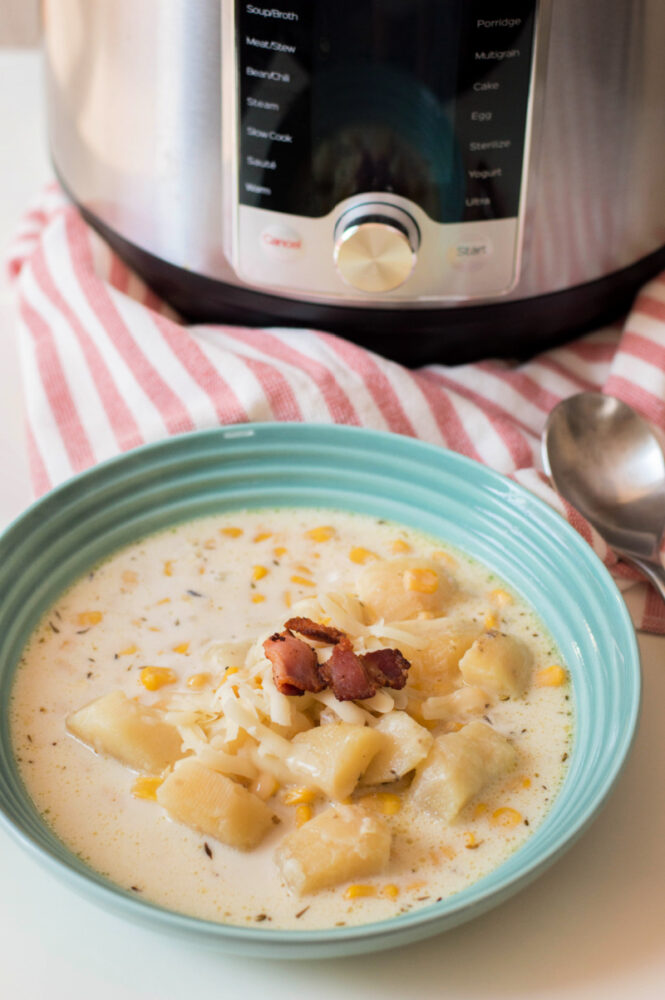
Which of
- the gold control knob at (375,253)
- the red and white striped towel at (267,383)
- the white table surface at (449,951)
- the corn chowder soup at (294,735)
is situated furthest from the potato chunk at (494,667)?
the gold control knob at (375,253)

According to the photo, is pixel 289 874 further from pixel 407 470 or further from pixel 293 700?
pixel 407 470

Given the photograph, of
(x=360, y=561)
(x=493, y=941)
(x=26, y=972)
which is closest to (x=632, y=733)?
(x=493, y=941)

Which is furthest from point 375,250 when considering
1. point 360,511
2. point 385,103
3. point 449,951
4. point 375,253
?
point 449,951

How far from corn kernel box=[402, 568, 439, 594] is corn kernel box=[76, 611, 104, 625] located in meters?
0.24

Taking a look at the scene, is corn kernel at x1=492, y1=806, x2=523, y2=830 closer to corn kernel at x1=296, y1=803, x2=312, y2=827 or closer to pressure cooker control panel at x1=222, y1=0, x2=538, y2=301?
corn kernel at x1=296, y1=803, x2=312, y2=827

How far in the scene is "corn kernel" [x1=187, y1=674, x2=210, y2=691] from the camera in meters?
0.86

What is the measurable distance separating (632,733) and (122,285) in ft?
2.41

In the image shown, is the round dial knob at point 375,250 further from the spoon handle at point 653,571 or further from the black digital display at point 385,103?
the spoon handle at point 653,571

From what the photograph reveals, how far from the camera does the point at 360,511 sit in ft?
3.43

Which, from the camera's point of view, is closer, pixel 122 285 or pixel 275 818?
pixel 275 818

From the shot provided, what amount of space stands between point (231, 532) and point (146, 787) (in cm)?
29

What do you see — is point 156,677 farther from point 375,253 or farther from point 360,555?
point 375,253

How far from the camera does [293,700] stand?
31.7 inches

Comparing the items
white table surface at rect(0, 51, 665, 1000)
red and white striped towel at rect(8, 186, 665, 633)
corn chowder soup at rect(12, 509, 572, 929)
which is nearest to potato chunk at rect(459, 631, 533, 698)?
corn chowder soup at rect(12, 509, 572, 929)
